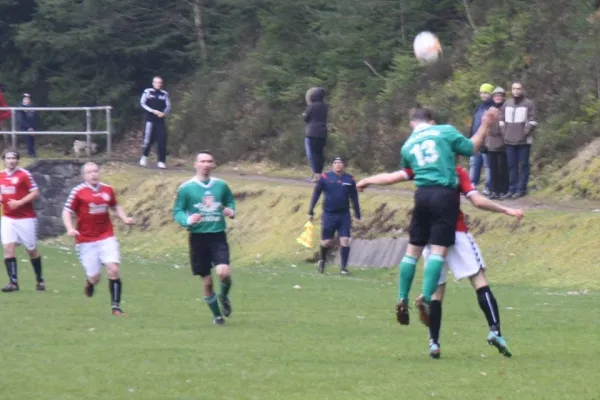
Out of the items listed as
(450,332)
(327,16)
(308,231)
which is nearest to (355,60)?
(327,16)

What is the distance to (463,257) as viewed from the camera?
10.8 meters

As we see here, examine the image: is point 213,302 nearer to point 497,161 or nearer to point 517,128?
point 517,128

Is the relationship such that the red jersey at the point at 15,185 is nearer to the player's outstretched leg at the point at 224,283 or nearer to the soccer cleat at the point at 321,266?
the player's outstretched leg at the point at 224,283

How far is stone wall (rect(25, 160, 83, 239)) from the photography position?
3288 centimetres

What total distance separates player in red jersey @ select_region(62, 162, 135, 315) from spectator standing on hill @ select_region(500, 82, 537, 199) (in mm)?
9678

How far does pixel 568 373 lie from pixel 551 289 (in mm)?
8946

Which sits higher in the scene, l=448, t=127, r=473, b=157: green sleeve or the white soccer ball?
the white soccer ball

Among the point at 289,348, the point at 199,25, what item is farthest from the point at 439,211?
the point at 199,25

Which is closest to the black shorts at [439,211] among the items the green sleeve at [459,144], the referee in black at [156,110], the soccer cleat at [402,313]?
the green sleeve at [459,144]

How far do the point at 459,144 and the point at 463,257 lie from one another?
0.97 meters

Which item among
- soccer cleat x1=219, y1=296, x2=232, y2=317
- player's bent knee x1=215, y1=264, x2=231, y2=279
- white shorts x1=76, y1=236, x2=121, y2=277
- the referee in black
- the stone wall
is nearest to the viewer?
player's bent knee x1=215, y1=264, x2=231, y2=279

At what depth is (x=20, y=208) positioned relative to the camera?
1841 centimetres

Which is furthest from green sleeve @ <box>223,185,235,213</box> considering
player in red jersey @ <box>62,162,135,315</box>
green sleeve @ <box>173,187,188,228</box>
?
player in red jersey @ <box>62,162,135,315</box>

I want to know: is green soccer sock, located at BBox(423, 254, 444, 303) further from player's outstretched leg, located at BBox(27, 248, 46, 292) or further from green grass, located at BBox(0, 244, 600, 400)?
player's outstretched leg, located at BBox(27, 248, 46, 292)
